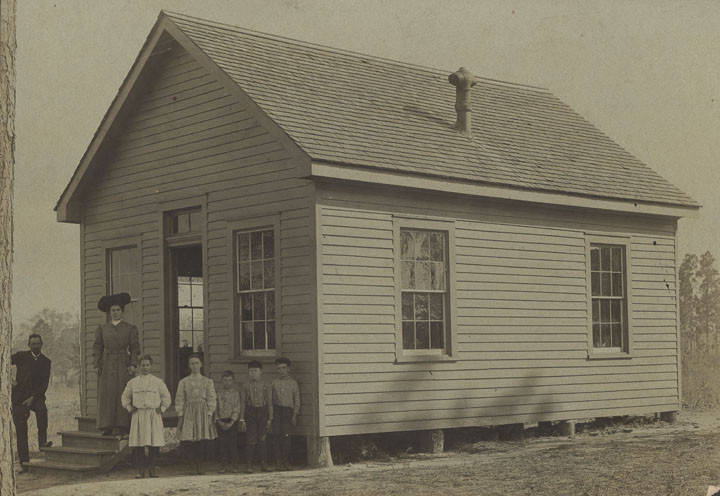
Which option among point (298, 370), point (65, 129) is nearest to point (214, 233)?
point (298, 370)

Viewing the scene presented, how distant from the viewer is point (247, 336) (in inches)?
611

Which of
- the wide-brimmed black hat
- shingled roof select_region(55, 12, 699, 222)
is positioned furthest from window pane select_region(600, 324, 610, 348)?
the wide-brimmed black hat

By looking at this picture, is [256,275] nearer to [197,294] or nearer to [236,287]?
[236,287]

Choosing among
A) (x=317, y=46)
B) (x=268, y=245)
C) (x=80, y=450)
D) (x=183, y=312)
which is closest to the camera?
(x=80, y=450)

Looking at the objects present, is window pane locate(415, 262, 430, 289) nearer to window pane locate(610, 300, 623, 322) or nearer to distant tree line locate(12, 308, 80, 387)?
window pane locate(610, 300, 623, 322)

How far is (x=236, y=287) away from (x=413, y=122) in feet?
12.7

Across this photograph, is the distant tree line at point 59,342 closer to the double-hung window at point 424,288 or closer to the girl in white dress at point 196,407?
the double-hung window at point 424,288

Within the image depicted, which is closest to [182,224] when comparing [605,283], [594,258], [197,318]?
[197,318]

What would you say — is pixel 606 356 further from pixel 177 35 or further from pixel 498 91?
pixel 177 35

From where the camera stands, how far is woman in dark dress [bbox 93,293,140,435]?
1512 centimetres

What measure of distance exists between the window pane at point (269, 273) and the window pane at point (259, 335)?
1.80 ft

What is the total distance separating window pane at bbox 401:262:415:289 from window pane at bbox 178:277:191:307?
152 inches

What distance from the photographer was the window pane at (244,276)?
50.9ft

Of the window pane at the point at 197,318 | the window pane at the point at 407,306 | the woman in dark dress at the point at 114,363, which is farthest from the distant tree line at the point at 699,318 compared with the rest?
the woman in dark dress at the point at 114,363
